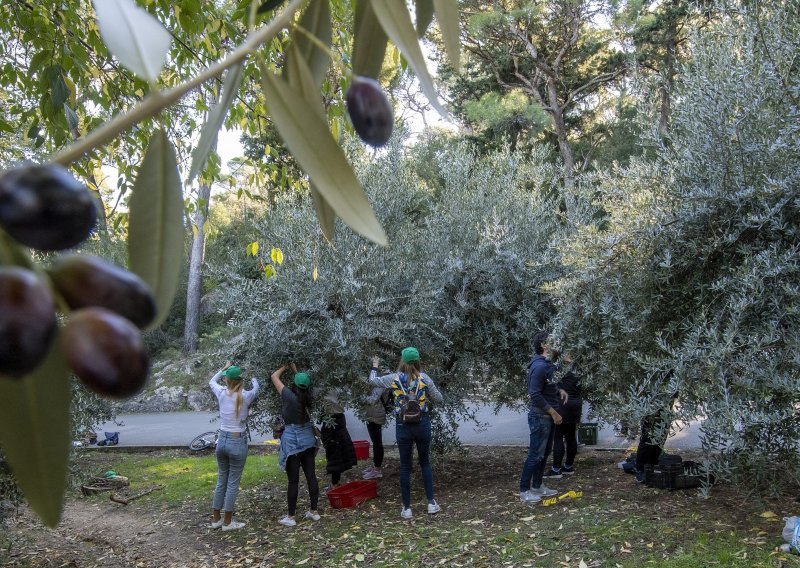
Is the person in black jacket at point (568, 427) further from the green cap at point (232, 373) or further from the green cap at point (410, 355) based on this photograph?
the green cap at point (232, 373)

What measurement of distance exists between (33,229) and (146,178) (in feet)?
0.42

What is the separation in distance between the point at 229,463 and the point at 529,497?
274 cm

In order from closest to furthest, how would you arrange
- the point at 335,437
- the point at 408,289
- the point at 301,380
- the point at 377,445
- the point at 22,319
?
the point at 22,319 < the point at 301,380 < the point at 335,437 < the point at 408,289 < the point at 377,445

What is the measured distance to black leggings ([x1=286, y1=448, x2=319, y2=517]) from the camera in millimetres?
5949

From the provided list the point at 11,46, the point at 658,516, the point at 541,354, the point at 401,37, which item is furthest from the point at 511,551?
the point at 11,46

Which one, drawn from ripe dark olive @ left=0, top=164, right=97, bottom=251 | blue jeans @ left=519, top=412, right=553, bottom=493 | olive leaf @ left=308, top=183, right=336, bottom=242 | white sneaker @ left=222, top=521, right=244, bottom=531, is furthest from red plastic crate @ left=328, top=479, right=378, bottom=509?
ripe dark olive @ left=0, top=164, right=97, bottom=251

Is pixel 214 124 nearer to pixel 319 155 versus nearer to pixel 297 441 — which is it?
pixel 319 155

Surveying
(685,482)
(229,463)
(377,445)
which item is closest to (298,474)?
(229,463)

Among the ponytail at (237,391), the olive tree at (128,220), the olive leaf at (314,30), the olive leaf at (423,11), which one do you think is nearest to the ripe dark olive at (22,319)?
the olive tree at (128,220)

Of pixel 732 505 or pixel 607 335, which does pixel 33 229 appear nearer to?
pixel 607 335

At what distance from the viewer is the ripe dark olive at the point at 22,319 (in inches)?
12.5

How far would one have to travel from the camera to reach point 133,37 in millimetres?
424

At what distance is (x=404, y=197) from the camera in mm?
7441

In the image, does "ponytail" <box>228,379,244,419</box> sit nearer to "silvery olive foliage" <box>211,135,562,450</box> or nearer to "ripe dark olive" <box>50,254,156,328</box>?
"silvery olive foliage" <box>211,135,562,450</box>
